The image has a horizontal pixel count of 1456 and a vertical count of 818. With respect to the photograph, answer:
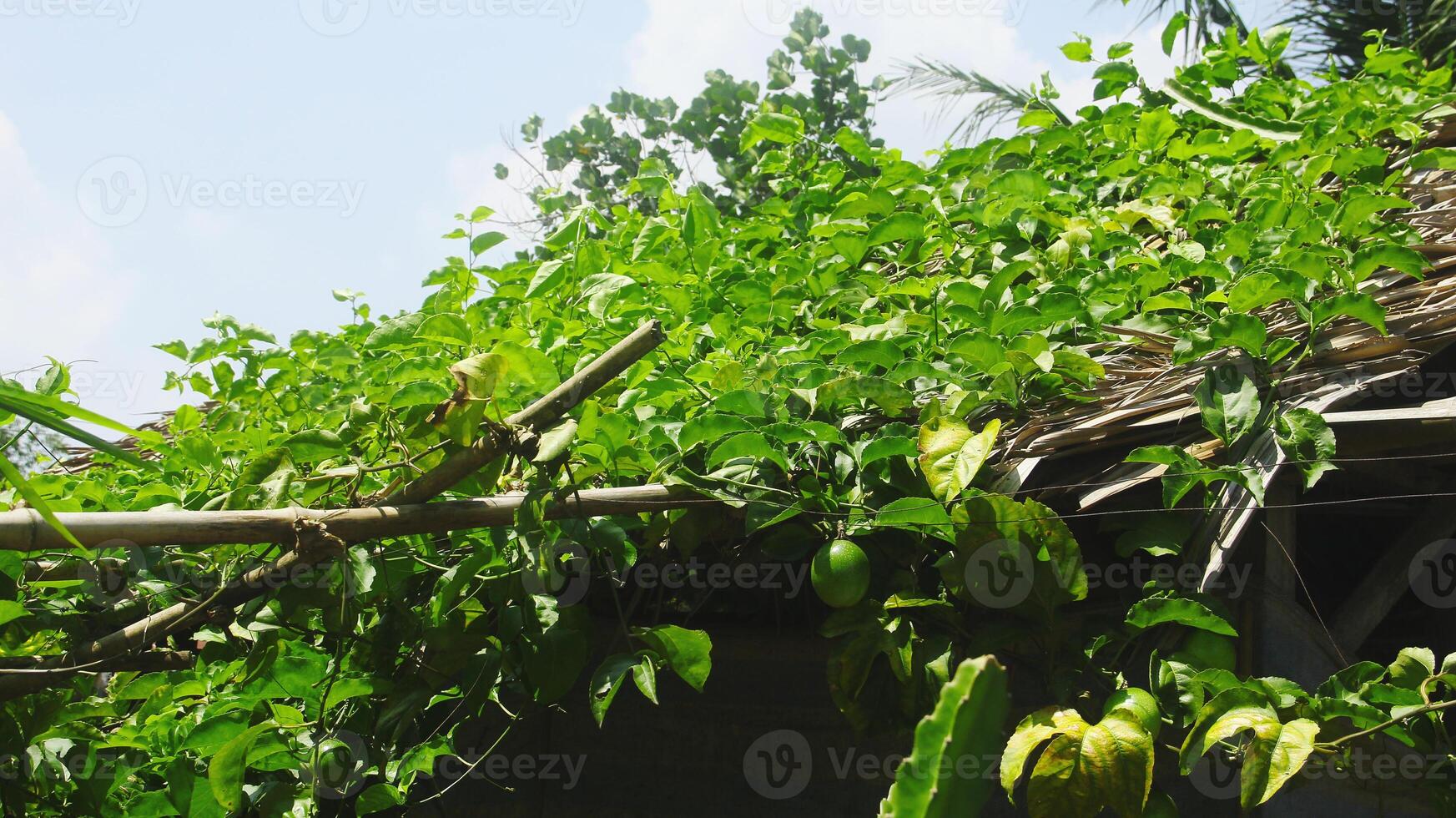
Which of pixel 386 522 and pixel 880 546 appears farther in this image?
pixel 880 546

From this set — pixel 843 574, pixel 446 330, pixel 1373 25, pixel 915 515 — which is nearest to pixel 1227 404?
pixel 915 515

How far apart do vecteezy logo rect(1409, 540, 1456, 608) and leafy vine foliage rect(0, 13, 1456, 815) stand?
514 mm

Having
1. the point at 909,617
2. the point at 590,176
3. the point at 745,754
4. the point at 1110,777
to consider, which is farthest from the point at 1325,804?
the point at 590,176

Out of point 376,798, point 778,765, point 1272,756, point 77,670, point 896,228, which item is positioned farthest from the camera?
point 896,228

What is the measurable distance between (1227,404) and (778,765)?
1419 millimetres

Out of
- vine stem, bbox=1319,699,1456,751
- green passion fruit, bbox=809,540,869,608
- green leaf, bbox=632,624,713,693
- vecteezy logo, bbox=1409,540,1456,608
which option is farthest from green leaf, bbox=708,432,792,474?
vecteezy logo, bbox=1409,540,1456,608

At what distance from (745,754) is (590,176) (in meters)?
6.53

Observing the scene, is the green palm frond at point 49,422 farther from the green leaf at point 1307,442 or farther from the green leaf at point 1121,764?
the green leaf at point 1307,442

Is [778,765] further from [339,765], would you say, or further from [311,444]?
[311,444]

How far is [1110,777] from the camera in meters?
1.57

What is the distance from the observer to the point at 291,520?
5.37 feet

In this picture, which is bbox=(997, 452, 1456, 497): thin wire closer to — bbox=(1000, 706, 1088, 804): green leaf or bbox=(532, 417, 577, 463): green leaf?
bbox=(1000, 706, 1088, 804): green leaf

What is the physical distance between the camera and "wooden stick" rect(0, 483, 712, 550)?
4.61ft

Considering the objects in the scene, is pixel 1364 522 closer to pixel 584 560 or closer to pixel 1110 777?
pixel 1110 777
